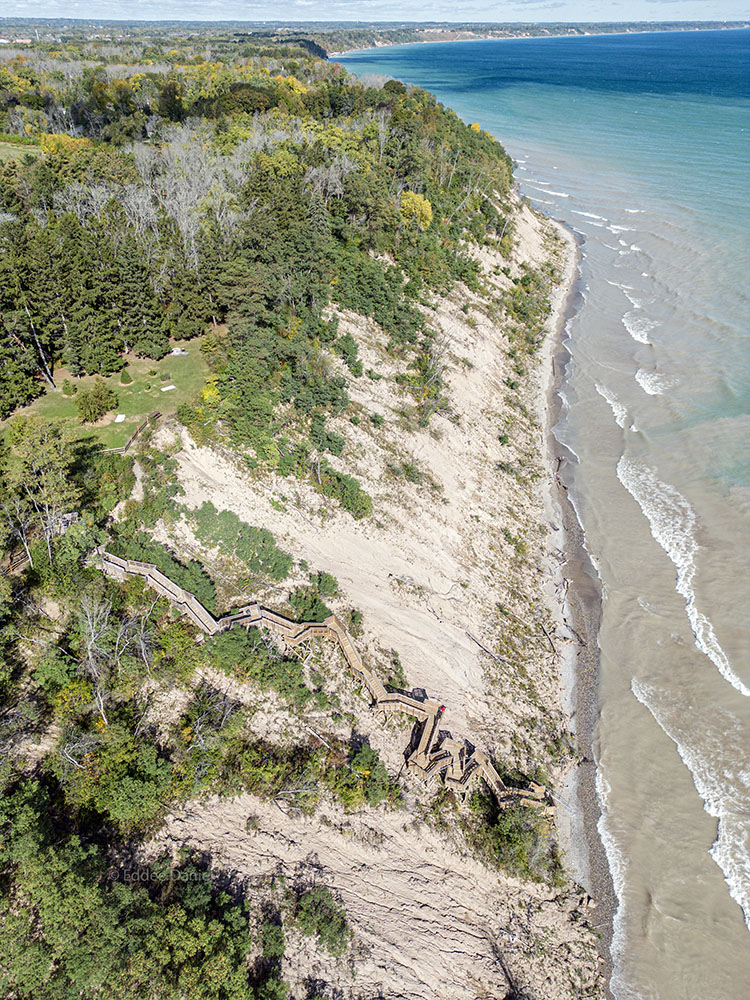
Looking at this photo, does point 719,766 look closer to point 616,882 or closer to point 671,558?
point 616,882

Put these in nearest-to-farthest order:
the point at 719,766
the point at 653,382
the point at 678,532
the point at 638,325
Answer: the point at 719,766
the point at 678,532
the point at 653,382
the point at 638,325

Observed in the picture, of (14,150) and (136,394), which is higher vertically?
(14,150)

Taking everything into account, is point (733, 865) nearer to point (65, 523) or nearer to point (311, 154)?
point (65, 523)

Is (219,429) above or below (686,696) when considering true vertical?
above

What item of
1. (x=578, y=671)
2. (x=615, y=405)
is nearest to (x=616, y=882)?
(x=578, y=671)

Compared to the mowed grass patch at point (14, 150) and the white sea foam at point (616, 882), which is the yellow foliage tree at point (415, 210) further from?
the white sea foam at point (616, 882)

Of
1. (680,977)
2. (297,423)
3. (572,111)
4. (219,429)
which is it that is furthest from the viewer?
(572,111)

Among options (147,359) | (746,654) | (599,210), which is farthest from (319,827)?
(599,210)

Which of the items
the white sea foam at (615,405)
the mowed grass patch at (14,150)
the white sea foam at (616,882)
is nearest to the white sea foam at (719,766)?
the white sea foam at (616,882)
